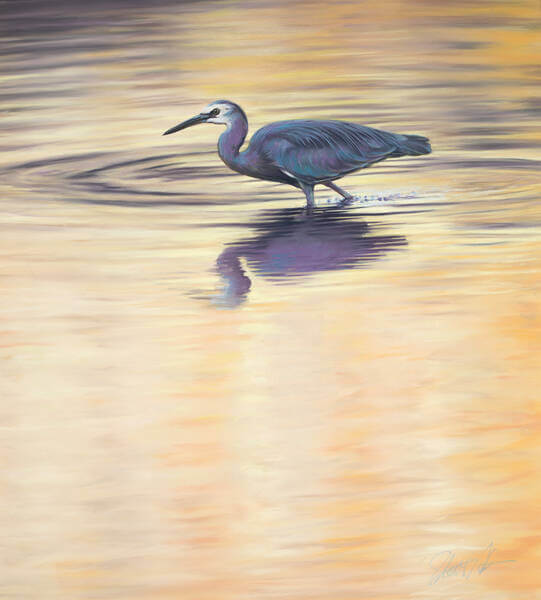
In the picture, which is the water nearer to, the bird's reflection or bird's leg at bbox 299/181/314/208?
the bird's reflection

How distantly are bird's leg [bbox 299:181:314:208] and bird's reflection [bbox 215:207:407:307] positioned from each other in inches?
6.9

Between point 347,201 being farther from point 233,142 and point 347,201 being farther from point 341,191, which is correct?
point 233,142

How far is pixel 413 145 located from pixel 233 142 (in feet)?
3.34

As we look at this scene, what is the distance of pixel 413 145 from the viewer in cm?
843

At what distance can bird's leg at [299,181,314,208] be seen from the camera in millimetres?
8211

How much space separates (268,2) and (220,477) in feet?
49.5

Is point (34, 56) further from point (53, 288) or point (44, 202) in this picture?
point (53, 288)

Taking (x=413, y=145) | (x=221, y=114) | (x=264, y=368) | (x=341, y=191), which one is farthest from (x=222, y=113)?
(x=264, y=368)
